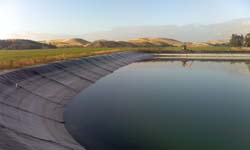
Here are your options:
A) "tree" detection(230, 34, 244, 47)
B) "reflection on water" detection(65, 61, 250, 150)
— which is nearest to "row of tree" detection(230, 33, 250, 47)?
"tree" detection(230, 34, 244, 47)

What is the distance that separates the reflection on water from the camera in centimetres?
1341

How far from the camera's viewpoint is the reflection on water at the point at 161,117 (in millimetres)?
13406

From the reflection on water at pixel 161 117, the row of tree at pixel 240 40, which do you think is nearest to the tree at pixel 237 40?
the row of tree at pixel 240 40

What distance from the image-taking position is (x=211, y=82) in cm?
3219

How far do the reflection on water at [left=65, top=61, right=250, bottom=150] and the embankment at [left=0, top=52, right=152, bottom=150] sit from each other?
0.85 metres

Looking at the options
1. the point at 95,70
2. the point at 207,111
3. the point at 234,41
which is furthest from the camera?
the point at 234,41

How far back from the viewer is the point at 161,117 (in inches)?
687

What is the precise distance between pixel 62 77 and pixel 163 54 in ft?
159

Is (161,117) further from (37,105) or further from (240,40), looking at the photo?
(240,40)

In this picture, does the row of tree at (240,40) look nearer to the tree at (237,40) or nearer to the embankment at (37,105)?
the tree at (237,40)

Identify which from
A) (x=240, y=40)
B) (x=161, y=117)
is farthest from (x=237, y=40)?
(x=161, y=117)

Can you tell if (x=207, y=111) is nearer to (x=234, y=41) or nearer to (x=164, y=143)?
(x=164, y=143)

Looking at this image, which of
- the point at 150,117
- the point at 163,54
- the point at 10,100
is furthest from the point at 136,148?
the point at 163,54

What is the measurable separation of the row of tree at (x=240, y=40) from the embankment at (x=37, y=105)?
82175 millimetres
